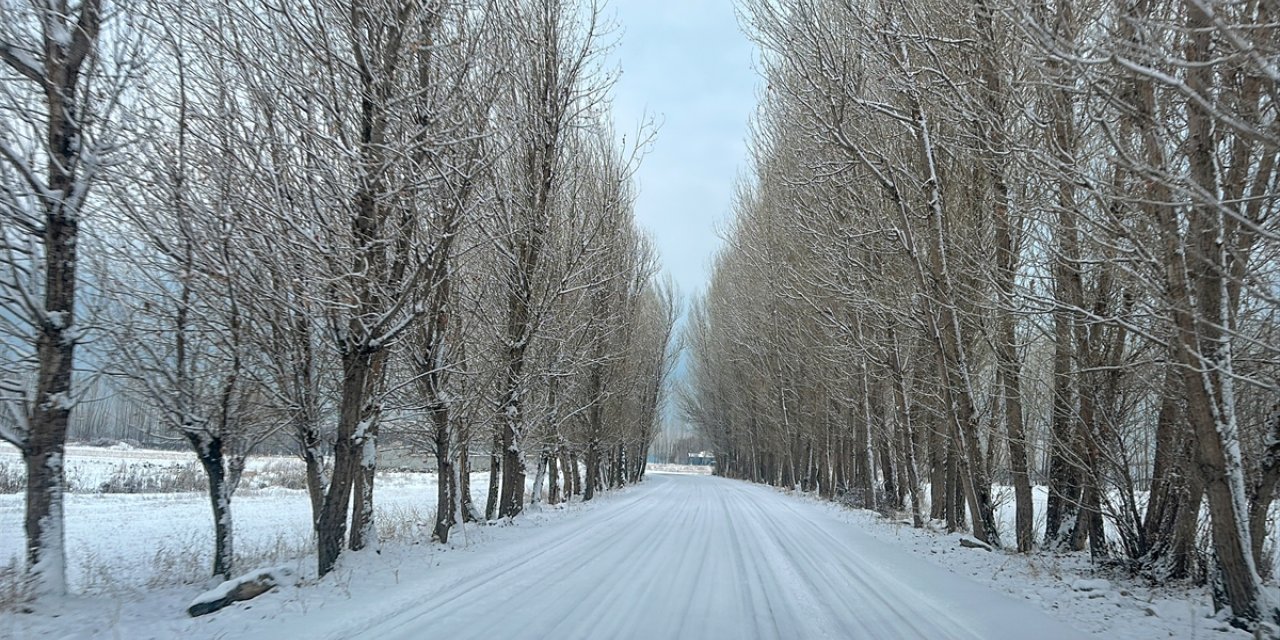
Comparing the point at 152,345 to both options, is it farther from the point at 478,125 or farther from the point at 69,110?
the point at 478,125

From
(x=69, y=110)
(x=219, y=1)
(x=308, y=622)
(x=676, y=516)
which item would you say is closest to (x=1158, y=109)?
(x=308, y=622)

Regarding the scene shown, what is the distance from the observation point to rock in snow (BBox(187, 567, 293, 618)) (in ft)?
20.1

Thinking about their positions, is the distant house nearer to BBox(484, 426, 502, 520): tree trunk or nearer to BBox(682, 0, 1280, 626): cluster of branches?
BBox(682, 0, 1280, 626): cluster of branches

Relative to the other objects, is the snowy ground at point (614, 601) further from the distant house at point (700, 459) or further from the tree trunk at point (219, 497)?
the distant house at point (700, 459)

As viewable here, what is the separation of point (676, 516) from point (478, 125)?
10.9 m

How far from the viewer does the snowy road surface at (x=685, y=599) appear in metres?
5.25

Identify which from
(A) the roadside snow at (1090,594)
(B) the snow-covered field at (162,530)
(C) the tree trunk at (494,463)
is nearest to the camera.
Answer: (A) the roadside snow at (1090,594)

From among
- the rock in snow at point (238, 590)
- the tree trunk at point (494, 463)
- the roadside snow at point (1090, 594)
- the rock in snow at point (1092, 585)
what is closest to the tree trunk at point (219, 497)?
the rock in snow at point (238, 590)

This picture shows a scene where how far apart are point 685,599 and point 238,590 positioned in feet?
13.9

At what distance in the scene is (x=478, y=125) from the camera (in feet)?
30.8

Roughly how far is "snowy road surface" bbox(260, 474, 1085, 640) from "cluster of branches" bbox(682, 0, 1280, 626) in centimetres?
225

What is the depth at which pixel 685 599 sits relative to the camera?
21.2 feet

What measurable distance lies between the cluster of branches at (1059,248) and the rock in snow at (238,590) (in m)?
7.85

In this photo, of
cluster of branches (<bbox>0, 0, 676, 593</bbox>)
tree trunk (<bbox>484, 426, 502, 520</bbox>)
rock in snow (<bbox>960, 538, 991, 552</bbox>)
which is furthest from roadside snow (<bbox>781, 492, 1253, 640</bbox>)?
tree trunk (<bbox>484, 426, 502, 520</bbox>)
